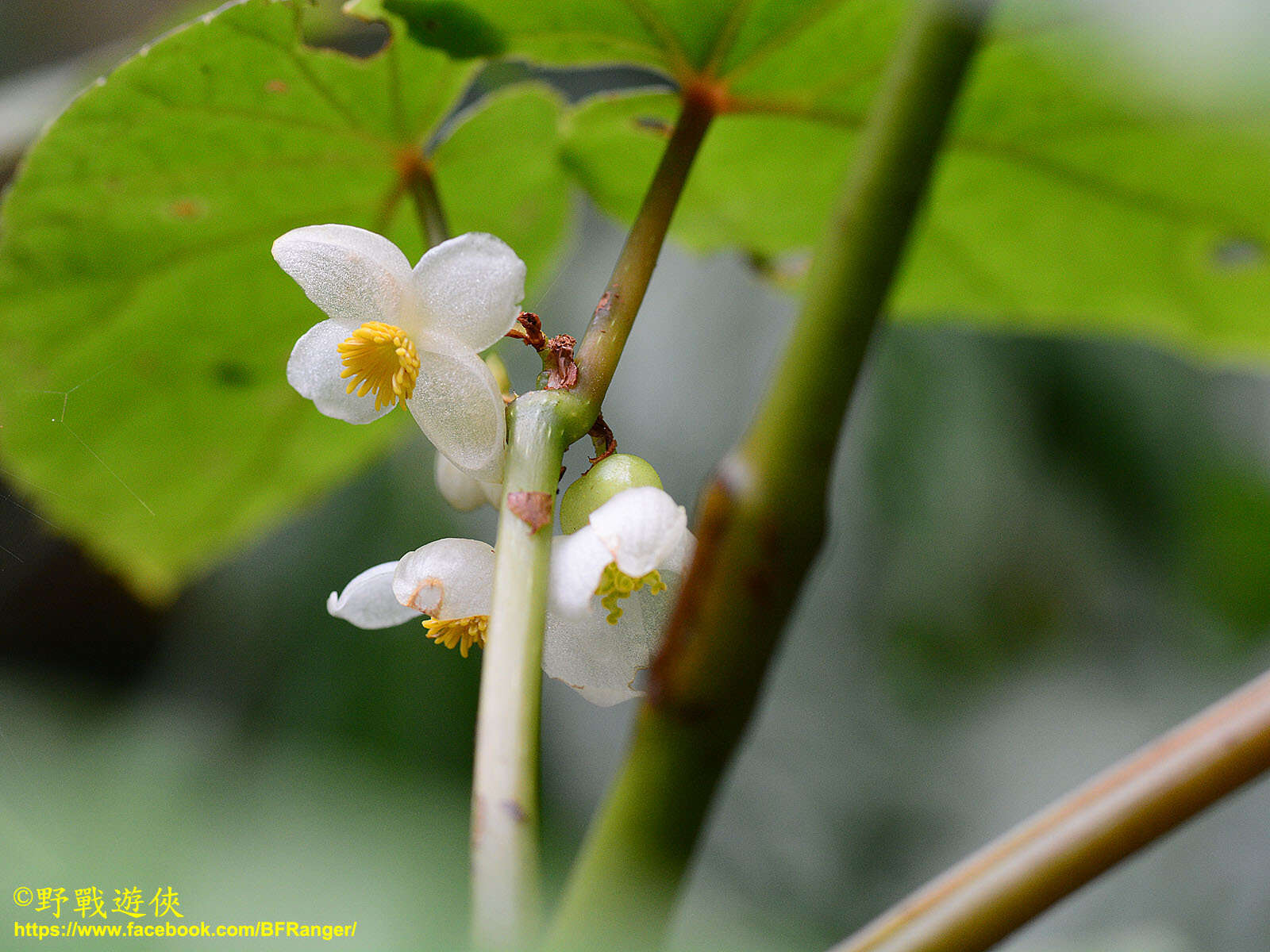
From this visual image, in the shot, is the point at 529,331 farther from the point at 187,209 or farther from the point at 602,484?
the point at 187,209

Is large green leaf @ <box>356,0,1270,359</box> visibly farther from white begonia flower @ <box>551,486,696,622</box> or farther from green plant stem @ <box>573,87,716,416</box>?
white begonia flower @ <box>551,486,696,622</box>

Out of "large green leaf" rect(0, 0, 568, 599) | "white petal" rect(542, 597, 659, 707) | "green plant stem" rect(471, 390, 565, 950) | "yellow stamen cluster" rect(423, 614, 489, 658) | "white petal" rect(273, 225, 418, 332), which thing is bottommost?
"green plant stem" rect(471, 390, 565, 950)

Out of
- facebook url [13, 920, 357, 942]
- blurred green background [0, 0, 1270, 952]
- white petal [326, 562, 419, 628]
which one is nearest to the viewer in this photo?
facebook url [13, 920, 357, 942]

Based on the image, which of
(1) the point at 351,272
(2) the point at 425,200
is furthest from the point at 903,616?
(1) the point at 351,272

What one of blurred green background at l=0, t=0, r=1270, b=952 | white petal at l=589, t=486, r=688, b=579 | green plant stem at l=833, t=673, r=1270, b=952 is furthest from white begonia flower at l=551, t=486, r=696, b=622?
blurred green background at l=0, t=0, r=1270, b=952

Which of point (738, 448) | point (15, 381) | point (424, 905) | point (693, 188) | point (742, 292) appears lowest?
point (424, 905)

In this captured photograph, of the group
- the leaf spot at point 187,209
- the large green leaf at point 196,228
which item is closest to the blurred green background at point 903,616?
the large green leaf at point 196,228

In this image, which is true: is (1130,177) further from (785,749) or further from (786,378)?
(785,749)

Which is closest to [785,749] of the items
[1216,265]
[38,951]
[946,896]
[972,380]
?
[972,380]
